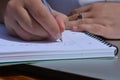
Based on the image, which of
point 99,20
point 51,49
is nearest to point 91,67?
point 51,49

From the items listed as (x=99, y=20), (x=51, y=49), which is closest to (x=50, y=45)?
(x=51, y=49)

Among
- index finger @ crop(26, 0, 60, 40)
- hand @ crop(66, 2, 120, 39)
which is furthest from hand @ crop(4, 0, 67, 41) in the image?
hand @ crop(66, 2, 120, 39)

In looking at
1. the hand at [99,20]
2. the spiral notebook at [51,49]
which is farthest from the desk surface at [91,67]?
the hand at [99,20]

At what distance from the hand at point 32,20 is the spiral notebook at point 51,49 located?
0.02m

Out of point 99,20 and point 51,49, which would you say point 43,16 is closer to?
point 51,49

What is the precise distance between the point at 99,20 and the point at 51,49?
0.30 metres

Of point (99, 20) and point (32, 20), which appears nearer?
point (32, 20)

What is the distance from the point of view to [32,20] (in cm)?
50

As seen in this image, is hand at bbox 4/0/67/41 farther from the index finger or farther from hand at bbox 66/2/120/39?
hand at bbox 66/2/120/39

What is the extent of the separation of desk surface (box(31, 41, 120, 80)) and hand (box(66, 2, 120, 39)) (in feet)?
0.65

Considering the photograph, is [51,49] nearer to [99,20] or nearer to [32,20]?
[32,20]

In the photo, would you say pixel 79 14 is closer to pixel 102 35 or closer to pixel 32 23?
pixel 102 35

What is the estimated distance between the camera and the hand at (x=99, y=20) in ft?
2.15

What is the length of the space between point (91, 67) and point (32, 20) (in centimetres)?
15
